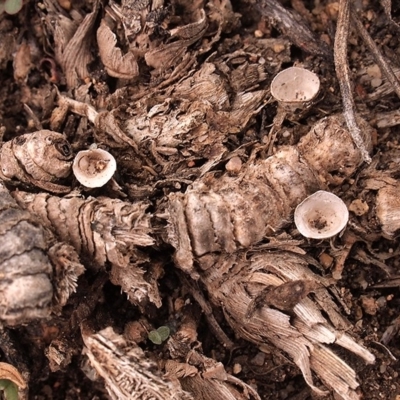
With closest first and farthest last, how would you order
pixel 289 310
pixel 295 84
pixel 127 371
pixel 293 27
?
pixel 127 371
pixel 289 310
pixel 295 84
pixel 293 27

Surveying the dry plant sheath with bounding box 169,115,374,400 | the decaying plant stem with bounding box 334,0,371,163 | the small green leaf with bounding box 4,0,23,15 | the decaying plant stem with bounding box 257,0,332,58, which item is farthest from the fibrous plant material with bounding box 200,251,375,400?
the small green leaf with bounding box 4,0,23,15

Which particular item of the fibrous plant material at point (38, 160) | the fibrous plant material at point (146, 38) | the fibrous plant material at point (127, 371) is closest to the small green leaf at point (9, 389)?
the fibrous plant material at point (127, 371)

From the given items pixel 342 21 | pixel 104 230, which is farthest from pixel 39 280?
pixel 342 21

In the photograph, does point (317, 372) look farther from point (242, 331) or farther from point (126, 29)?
point (126, 29)

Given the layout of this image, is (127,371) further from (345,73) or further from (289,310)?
(345,73)

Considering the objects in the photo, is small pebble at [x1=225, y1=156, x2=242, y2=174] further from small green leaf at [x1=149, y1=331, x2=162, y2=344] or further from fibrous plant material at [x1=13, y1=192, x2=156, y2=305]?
small green leaf at [x1=149, y1=331, x2=162, y2=344]

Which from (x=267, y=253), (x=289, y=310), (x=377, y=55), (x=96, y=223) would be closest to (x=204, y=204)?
(x=267, y=253)

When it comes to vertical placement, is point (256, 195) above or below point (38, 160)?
below
